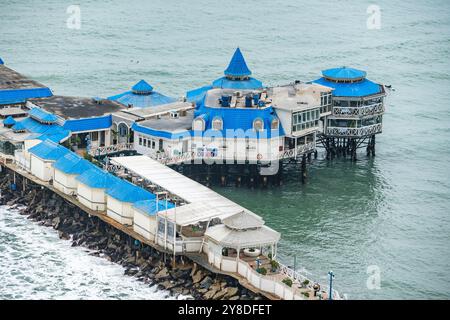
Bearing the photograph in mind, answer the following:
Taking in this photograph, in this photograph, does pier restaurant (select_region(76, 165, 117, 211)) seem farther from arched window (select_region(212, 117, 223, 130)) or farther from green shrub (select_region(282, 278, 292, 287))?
green shrub (select_region(282, 278, 292, 287))

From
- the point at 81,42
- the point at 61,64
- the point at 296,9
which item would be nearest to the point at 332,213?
the point at 61,64

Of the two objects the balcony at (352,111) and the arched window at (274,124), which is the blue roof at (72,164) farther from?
the balcony at (352,111)

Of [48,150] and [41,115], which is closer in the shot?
[48,150]

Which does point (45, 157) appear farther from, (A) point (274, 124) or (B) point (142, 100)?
(A) point (274, 124)

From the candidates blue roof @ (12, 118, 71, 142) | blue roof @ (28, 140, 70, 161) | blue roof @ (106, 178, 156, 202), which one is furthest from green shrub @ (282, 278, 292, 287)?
blue roof @ (12, 118, 71, 142)

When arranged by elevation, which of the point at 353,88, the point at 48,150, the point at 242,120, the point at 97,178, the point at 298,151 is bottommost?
the point at 97,178

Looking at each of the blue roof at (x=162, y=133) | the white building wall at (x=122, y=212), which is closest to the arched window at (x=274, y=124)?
the blue roof at (x=162, y=133)

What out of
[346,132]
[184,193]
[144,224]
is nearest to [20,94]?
[184,193]
